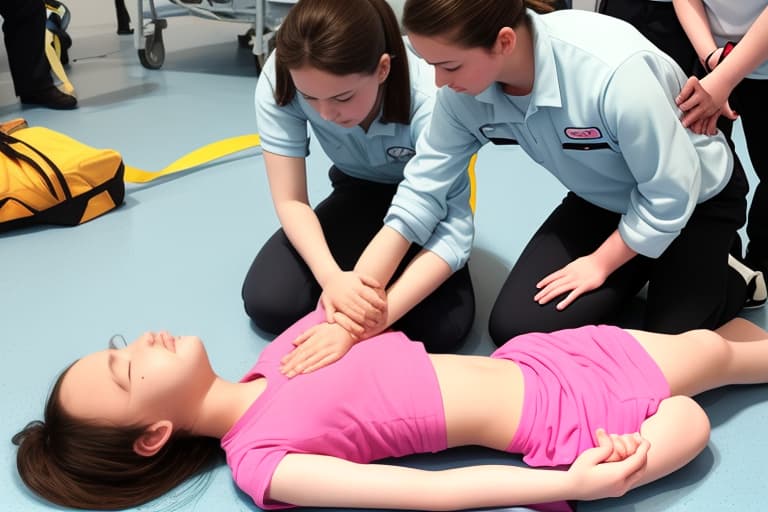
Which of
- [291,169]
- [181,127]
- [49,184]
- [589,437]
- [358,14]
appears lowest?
[181,127]

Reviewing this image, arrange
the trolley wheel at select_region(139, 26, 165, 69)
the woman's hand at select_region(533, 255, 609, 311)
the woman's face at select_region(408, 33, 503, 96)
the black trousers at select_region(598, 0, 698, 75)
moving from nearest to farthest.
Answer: the woman's face at select_region(408, 33, 503, 96)
the woman's hand at select_region(533, 255, 609, 311)
the black trousers at select_region(598, 0, 698, 75)
the trolley wheel at select_region(139, 26, 165, 69)

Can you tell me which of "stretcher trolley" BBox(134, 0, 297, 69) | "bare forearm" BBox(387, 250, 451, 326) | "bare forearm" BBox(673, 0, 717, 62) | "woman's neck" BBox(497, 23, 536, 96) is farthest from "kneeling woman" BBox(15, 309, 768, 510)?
"stretcher trolley" BBox(134, 0, 297, 69)

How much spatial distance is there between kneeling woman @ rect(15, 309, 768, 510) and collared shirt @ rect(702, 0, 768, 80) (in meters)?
0.64

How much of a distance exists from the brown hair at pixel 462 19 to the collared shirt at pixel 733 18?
55 centimetres

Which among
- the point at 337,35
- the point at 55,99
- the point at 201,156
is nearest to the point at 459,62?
the point at 337,35

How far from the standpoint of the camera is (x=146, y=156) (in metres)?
2.37

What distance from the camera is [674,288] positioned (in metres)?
1.24

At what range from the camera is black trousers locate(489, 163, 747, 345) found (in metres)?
1.23

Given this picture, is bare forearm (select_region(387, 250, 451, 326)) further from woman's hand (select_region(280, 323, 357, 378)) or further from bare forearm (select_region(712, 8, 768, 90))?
bare forearm (select_region(712, 8, 768, 90))

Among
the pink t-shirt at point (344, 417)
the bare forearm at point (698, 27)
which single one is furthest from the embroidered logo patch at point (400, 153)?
the bare forearm at point (698, 27)

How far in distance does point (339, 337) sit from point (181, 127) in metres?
1.81

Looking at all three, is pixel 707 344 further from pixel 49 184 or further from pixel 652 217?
pixel 49 184

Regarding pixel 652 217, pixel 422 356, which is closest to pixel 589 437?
pixel 422 356

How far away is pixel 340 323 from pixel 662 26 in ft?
3.26
